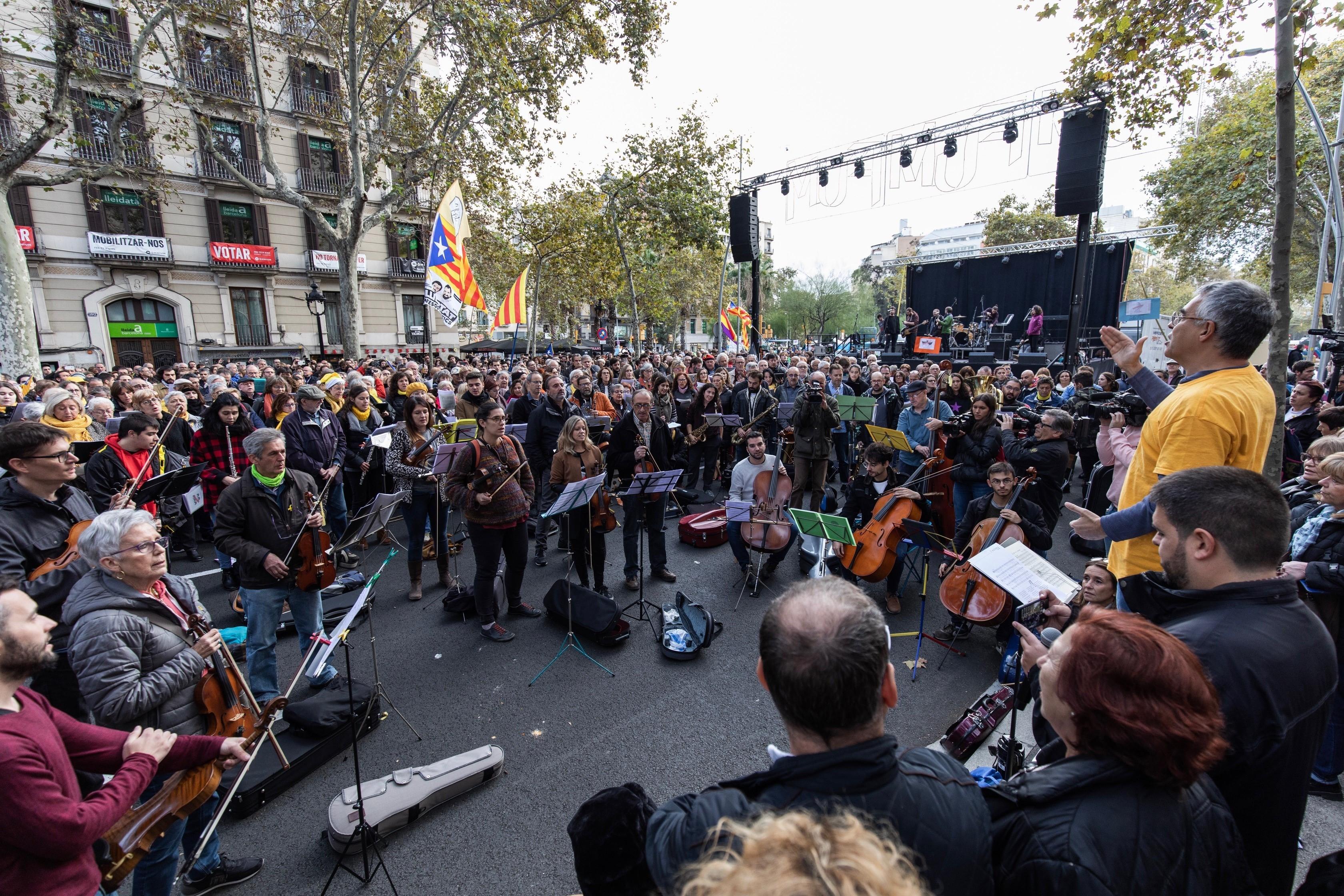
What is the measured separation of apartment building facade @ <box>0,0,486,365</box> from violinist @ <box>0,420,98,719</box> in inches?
596

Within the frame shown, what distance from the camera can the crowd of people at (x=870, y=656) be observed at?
1.17m

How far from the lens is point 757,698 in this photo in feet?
14.1

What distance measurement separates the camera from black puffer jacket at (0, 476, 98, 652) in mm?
2861

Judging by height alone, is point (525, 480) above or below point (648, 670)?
above

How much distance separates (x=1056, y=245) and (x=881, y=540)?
20.8 meters

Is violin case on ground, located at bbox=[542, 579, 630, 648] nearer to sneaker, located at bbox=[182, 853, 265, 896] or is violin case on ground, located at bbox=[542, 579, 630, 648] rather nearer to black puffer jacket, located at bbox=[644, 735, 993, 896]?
sneaker, located at bbox=[182, 853, 265, 896]

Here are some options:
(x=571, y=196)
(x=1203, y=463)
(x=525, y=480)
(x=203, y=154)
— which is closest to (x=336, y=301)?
(x=203, y=154)

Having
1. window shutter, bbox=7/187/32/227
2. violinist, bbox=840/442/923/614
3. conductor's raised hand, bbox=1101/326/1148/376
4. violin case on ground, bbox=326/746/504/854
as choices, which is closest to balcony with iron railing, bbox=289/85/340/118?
window shutter, bbox=7/187/32/227

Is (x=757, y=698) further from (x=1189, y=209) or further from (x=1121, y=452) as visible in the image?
(x=1189, y=209)

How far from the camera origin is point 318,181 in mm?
26328

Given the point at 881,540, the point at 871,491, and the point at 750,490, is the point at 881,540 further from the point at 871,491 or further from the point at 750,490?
the point at 750,490

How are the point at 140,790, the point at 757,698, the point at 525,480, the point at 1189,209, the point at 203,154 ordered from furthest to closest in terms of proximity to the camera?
the point at 203,154 → the point at 1189,209 → the point at 525,480 → the point at 757,698 → the point at 140,790

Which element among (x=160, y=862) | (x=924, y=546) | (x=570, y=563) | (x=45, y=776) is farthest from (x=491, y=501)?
(x=924, y=546)

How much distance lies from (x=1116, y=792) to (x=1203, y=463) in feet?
5.60
